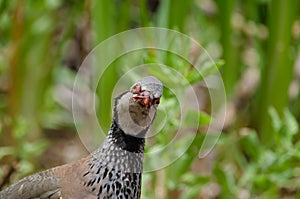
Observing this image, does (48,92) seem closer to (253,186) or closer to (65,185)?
(253,186)

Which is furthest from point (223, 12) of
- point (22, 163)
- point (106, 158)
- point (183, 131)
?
point (106, 158)

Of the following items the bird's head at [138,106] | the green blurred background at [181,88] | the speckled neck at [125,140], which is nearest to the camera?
the bird's head at [138,106]

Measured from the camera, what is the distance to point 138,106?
1908 millimetres

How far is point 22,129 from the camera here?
2.80 m

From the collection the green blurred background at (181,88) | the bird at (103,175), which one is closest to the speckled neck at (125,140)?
the bird at (103,175)

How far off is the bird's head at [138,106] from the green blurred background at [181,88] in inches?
18.0

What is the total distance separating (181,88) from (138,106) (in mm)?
588

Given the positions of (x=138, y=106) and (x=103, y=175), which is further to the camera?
(x=103, y=175)

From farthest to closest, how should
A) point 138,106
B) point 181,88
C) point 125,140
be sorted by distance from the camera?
1. point 181,88
2. point 125,140
3. point 138,106

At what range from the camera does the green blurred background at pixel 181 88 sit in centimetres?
271

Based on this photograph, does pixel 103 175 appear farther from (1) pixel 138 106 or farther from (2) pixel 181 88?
(2) pixel 181 88

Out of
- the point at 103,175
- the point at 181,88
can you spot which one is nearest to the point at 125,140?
the point at 103,175

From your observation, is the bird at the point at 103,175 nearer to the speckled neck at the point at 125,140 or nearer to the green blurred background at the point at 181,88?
the speckled neck at the point at 125,140

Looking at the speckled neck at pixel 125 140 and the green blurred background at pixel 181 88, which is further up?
the green blurred background at pixel 181 88
